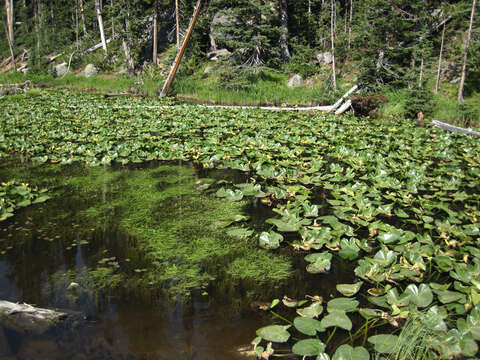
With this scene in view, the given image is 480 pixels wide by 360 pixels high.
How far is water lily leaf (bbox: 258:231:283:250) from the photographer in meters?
2.89

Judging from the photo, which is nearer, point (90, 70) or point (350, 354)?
point (350, 354)

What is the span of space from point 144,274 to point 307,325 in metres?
1.25

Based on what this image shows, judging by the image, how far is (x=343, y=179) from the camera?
4379 millimetres

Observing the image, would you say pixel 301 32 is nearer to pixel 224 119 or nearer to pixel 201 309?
pixel 224 119

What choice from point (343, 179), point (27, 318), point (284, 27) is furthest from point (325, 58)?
point (27, 318)

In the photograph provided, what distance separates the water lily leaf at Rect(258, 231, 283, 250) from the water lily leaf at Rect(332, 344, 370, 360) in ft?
4.11

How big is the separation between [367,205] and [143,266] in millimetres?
2277

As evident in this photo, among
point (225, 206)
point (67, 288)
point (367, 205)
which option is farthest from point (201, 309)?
point (367, 205)

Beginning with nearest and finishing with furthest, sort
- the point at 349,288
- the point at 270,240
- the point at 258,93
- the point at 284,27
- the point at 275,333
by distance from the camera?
1. the point at 275,333
2. the point at 349,288
3. the point at 270,240
4. the point at 258,93
5. the point at 284,27

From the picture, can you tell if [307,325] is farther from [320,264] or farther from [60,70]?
Result: [60,70]

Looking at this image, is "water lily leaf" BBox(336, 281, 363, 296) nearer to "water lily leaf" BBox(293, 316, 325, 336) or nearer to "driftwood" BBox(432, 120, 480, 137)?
"water lily leaf" BBox(293, 316, 325, 336)

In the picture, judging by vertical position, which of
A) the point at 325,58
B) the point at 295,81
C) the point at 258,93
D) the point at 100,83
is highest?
the point at 325,58

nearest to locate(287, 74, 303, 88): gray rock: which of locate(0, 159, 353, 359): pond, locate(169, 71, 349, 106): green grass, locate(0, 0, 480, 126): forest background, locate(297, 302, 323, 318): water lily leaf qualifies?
locate(0, 0, 480, 126): forest background

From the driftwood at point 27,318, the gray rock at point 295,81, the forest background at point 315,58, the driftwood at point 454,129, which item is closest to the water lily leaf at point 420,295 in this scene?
the driftwood at point 27,318
